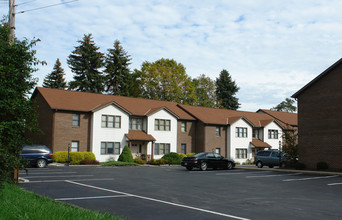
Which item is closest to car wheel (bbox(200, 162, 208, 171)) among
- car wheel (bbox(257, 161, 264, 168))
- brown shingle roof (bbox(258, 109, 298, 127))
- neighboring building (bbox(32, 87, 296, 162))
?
neighboring building (bbox(32, 87, 296, 162))

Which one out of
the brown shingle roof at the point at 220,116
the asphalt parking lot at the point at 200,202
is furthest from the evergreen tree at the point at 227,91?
the asphalt parking lot at the point at 200,202

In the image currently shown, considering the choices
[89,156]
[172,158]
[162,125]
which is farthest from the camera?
[162,125]

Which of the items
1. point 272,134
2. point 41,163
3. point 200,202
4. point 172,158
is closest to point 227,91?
point 272,134

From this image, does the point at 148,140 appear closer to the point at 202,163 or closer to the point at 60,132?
the point at 60,132

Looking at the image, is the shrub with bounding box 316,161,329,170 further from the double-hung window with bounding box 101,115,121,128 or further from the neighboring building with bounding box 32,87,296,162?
the double-hung window with bounding box 101,115,121,128

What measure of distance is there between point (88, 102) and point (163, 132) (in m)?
9.97

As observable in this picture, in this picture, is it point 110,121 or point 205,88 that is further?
point 205,88

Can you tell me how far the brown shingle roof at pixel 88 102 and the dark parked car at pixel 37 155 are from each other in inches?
330

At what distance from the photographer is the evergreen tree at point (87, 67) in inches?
2539

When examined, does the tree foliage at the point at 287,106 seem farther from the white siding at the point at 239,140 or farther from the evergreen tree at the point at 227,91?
the white siding at the point at 239,140

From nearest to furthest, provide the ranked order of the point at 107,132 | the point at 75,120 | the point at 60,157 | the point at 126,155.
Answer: the point at 60,157, the point at 75,120, the point at 126,155, the point at 107,132

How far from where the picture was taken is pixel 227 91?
283ft

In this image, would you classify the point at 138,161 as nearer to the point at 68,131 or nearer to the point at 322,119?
the point at 68,131

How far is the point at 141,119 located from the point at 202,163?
1666 centimetres
